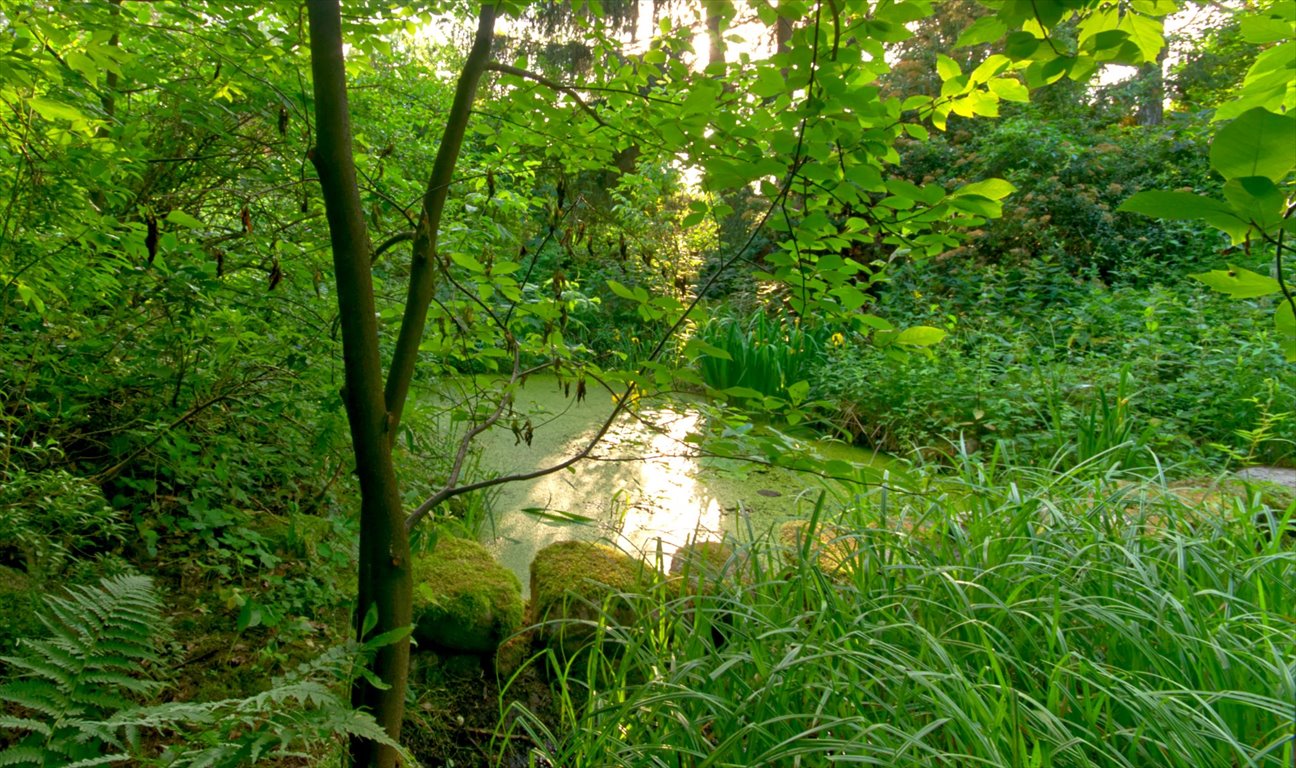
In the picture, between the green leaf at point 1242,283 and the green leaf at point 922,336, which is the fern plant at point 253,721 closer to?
the green leaf at point 922,336

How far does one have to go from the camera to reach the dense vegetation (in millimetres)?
1083

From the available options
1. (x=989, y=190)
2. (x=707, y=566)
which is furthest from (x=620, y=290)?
(x=707, y=566)

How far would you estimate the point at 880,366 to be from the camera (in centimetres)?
479

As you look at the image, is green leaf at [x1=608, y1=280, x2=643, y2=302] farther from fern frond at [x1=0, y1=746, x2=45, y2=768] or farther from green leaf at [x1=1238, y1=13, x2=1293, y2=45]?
fern frond at [x1=0, y1=746, x2=45, y2=768]

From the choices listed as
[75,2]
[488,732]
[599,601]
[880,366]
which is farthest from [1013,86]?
[880,366]

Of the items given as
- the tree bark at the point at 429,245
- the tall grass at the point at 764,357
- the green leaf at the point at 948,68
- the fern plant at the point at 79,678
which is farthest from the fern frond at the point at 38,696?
the tall grass at the point at 764,357

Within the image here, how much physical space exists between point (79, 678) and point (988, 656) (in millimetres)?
1570

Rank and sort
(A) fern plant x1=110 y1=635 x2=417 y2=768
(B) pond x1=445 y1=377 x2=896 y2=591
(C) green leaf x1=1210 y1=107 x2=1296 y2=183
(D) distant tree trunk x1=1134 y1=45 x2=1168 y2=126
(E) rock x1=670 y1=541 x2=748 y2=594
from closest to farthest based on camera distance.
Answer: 1. (C) green leaf x1=1210 y1=107 x2=1296 y2=183
2. (A) fern plant x1=110 y1=635 x2=417 y2=768
3. (E) rock x1=670 y1=541 x2=748 y2=594
4. (B) pond x1=445 y1=377 x2=896 y2=591
5. (D) distant tree trunk x1=1134 y1=45 x2=1168 y2=126

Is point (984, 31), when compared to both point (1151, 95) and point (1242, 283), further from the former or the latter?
point (1151, 95)

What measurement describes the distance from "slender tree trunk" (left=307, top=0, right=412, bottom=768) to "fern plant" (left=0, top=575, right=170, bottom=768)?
33cm

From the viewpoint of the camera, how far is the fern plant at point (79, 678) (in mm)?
1038

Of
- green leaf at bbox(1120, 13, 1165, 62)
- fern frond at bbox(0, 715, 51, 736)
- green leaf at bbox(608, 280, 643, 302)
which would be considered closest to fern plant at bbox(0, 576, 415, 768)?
fern frond at bbox(0, 715, 51, 736)

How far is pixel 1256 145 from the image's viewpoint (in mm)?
463

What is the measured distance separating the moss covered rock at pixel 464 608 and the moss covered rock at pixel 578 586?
92mm
